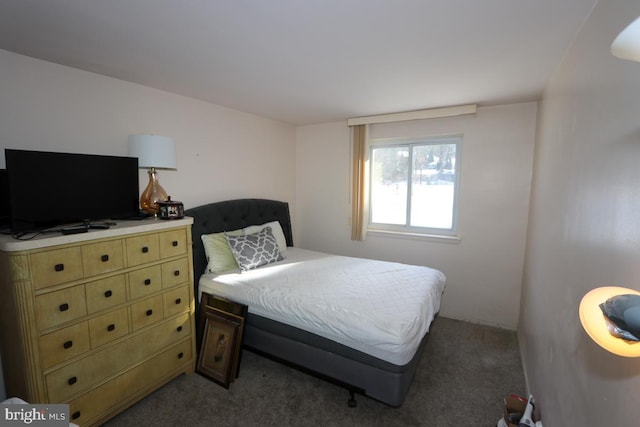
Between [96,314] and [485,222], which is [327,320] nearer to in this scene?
[96,314]

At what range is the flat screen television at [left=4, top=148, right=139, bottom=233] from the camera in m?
1.52

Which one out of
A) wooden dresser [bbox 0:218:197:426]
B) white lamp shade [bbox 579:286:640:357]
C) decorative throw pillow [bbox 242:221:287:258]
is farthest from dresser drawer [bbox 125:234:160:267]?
white lamp shade [bbox 579:286:640:357]

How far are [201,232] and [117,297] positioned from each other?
3.39 ft

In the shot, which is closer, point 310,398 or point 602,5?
point 602,5

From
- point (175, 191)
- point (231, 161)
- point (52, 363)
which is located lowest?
point (52, 363)

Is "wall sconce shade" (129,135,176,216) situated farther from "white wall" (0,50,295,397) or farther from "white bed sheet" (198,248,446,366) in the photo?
"white bed sheet" (198,248,446,366)

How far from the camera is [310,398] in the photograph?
2.04 metres

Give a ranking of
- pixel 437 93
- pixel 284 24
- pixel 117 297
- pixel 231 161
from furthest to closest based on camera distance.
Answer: pixel 231 161, pixel 437 93, pixel 117 297, pixel 284 24

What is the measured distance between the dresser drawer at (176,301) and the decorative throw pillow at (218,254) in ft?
1.44

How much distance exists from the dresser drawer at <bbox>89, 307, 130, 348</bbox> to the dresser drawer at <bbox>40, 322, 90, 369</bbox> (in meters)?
0.04

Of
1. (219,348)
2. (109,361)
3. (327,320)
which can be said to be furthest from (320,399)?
(109,361)

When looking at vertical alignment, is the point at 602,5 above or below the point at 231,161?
above

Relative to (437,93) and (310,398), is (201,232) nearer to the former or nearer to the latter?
(310,398)

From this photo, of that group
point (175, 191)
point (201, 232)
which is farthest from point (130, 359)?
point (175, 191)
